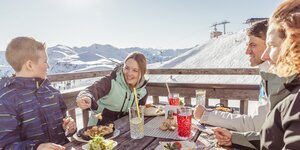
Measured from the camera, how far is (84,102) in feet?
6.27

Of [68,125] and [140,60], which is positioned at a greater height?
[140,60]

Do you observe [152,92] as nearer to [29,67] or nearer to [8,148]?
[29,67]

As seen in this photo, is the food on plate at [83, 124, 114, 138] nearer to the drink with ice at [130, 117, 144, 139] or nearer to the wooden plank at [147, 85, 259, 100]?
the drink with ice at [130, 117, 144, 139]

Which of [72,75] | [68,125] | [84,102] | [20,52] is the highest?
[20,52]

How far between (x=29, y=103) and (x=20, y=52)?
41 cm

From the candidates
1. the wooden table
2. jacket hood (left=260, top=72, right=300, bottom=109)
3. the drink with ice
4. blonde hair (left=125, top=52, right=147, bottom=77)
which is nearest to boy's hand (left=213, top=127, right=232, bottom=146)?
the wooden table

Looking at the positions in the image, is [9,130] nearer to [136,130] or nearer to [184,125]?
[136,130]

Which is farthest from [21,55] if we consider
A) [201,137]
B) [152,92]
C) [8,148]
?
[152,92]

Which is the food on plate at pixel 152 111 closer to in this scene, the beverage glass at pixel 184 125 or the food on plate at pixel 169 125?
the food on plate at pixel 169 125

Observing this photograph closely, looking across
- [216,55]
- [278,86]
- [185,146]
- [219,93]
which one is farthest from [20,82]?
[216,55]

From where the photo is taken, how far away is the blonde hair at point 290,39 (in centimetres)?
88

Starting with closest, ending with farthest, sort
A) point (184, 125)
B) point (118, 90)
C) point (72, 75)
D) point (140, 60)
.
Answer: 1. point (184, 125)
2. point (118, 90)
3. point (140, 60)
4. point (72, 75)

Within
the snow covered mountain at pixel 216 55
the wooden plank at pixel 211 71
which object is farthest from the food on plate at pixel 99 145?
the snow covered mountain at pixel 216 55

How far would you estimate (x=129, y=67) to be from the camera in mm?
2418
